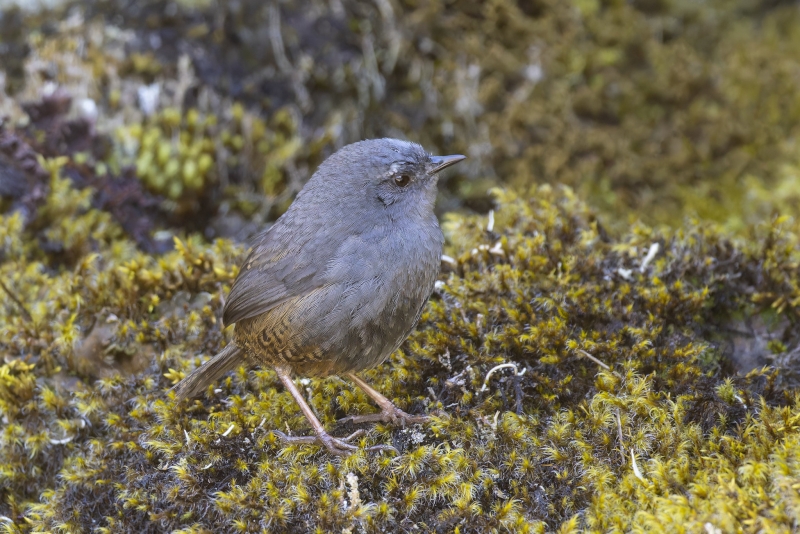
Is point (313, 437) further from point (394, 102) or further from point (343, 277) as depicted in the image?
point (394, 102)

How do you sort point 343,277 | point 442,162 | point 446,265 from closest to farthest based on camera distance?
point 343,277 < point 442,162 < point 446,265

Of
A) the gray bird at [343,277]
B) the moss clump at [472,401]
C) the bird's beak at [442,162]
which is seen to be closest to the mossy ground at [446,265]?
the moss clump at [472,401]

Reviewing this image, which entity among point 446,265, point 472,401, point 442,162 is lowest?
point 472,401

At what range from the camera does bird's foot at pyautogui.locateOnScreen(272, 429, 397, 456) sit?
Answer: 3156 millimetres

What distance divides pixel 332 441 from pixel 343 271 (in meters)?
0.83

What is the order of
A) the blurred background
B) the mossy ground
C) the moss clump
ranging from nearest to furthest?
the moss clump
the mossy ground
the blurred background

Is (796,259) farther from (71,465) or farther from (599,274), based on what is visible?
(71,465)

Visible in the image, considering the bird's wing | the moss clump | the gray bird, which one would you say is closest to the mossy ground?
the moss clump

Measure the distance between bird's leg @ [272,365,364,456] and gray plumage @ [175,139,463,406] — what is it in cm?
8

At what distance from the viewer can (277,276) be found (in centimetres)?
335

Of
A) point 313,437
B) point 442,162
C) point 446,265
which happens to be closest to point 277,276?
point 313,437

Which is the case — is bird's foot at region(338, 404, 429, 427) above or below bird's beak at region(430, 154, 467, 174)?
below

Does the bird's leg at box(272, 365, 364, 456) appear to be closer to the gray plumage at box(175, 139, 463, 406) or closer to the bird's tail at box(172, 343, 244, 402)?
the gray plumage at box(175, 139, 463, 406)

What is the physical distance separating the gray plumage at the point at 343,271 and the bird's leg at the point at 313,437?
8 cm
